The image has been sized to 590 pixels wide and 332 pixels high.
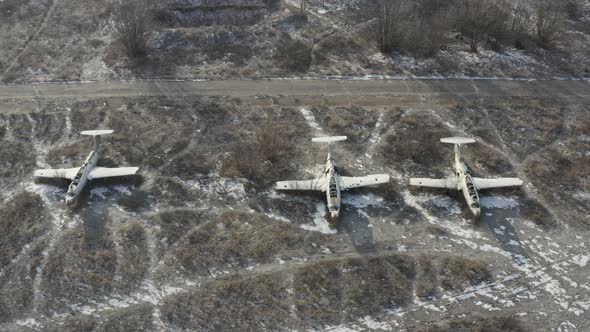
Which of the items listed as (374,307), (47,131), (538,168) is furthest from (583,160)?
(47,131)

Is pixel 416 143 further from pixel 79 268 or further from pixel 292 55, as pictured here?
pixel 79 268

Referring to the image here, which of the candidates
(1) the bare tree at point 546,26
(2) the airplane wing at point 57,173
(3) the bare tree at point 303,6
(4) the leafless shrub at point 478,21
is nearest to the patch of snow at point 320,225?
(2) the airplane wing at point 57,173

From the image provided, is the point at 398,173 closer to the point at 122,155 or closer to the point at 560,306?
the point at 560,306

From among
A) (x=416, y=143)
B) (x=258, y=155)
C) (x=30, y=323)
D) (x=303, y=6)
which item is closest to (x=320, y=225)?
(x=258, y=155)

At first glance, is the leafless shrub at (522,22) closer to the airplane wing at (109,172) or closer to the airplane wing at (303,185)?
the airplane wing at (303,185)

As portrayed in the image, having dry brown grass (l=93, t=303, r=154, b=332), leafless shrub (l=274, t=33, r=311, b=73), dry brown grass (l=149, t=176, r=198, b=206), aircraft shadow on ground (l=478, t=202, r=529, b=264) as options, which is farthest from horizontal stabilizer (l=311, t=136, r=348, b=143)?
dry brown grass (l=93, t=303, r=154, b=332)
